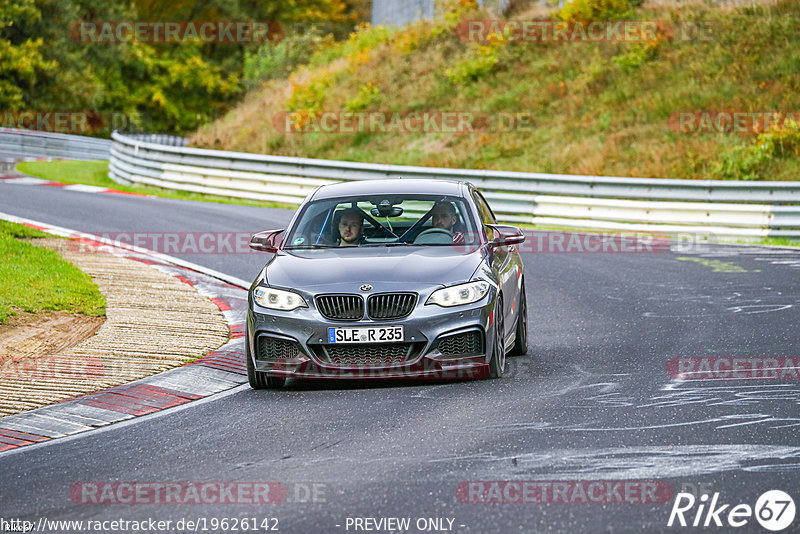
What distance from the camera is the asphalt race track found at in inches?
220

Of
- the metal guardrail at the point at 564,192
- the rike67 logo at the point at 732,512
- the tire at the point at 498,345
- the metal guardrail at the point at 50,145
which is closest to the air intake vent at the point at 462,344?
the tire at the point at 498,345

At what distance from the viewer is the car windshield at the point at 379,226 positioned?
9.78m

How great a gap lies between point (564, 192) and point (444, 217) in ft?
40.9

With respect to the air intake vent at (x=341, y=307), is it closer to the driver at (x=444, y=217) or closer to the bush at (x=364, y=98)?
the driver at (x=444, y=217)

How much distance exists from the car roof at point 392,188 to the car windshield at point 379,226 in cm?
8

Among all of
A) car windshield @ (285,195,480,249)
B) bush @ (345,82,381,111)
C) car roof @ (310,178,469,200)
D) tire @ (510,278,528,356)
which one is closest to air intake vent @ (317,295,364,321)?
car windshield @ (285,195,480,249)

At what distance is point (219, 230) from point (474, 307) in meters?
11.8

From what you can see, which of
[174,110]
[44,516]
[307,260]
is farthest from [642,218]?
[174,110]

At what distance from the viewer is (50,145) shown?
137 feet

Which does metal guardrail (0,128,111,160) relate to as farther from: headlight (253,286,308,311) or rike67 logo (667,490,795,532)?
rike67 logo (667,490,795,532)

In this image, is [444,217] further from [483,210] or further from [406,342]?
[406,342]

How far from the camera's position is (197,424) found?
773 centimetres

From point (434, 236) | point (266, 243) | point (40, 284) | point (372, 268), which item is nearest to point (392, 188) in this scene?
point (434, 236)

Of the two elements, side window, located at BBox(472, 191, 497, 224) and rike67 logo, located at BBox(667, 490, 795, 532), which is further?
side window, located at BBox(472, 191, 497, 224)
